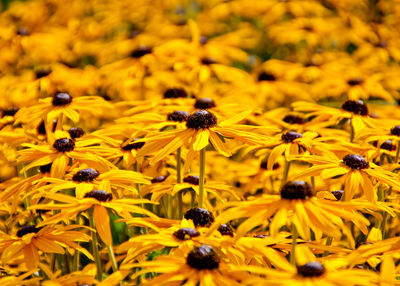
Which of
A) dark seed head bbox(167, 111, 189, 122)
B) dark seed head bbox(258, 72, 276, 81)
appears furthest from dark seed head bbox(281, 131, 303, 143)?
dark seed head bbox(258, 72, 276, 81)

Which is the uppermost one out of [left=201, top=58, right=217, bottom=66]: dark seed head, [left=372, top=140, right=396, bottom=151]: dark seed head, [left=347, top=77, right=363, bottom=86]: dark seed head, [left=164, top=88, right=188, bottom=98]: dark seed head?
[left=201, top=58, right=217, bottom=66]: dark seed head

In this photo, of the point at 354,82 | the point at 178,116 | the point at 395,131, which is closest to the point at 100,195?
the point at 178,116

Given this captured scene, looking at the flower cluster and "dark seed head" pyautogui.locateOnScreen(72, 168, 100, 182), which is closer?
the flower cluster

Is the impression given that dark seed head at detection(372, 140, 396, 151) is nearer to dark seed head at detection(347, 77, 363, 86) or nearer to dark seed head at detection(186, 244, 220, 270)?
dark seed head at detection(186, 244, 220, 270)

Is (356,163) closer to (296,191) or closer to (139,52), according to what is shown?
(296,191)

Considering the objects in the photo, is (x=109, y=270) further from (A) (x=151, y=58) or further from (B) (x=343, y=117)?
(A) (x=151, y=58)

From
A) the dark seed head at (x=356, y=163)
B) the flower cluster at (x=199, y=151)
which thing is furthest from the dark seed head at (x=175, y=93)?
the dark seed head at (x=356, y=163)
